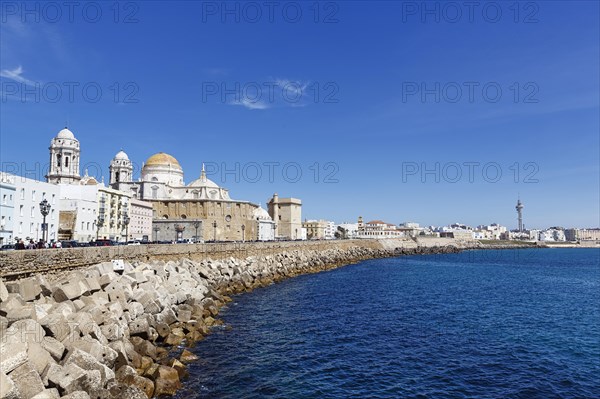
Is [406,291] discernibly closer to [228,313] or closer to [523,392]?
[228,313]

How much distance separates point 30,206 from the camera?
4116 centimetres

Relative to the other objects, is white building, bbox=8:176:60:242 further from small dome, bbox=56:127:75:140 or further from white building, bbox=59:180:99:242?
small dome, bbox=56:127:75:140

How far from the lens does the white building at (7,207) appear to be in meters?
37.0

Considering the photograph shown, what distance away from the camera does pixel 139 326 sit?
19406 mm

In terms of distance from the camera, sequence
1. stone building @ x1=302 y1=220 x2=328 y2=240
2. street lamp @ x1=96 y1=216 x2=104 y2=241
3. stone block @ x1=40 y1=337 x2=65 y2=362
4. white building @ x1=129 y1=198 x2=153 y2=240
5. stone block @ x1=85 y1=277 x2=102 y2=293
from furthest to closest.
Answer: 1. stone building @ x1=302 y1=220 x2=328 y2=240
2. white building @ x1=129 y1=198 x2=153 y2=240
3. street lamp @ x1=96 y1=216 x2=104 y2=241
4. stone block @ x1=85 y1=277 x2=102 y2=293
5. stone block @ x1=40 y1=337 x2=65 y2=362

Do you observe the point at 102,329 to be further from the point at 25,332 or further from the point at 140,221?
the point at 140,221

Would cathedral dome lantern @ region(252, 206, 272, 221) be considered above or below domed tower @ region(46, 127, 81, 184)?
below

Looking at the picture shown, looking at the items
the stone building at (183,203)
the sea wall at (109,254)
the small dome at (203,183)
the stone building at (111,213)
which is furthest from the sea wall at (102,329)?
the small dome at (203,183)

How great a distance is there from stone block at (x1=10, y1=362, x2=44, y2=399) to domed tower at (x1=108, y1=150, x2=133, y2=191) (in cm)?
9229

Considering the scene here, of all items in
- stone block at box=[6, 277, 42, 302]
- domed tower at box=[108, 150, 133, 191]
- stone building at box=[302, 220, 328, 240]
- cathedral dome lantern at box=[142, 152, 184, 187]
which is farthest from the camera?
stone building at box=[302, 220, 328, 240]

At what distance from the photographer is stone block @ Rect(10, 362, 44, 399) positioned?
35.8 ft

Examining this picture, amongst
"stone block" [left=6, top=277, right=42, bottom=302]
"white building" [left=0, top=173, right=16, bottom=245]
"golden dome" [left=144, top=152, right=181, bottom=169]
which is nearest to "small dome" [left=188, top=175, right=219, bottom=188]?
"golden dome" [left=144, top=152, right=181, bottom=169]

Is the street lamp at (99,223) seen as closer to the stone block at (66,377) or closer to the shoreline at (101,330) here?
the shoreline at (101,330)

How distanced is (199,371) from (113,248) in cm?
1514
